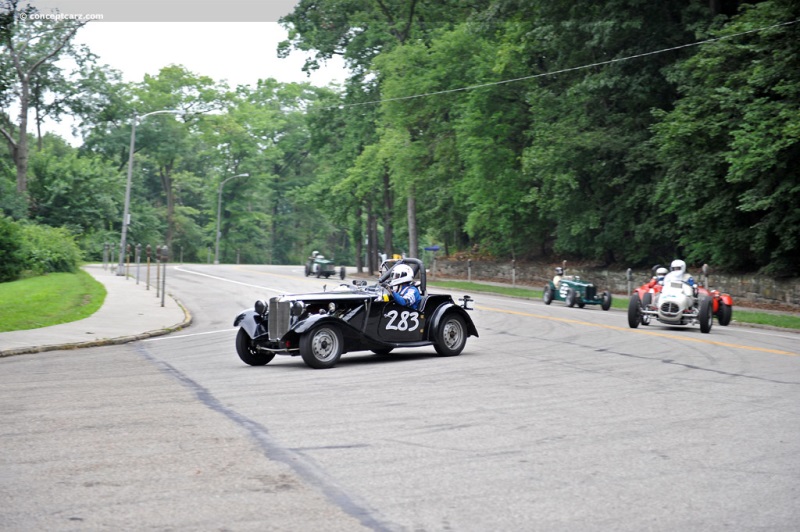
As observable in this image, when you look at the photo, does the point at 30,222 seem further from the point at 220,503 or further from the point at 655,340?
the point at 220,503

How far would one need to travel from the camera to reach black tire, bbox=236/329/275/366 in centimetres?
1457

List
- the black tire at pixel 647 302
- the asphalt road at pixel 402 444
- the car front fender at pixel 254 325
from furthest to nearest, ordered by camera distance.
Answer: the black tire at pixel 647 302 < the car front fender at pixel 254 325 < the asphalt road at pixel 402 444

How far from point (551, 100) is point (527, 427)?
35.7 meters

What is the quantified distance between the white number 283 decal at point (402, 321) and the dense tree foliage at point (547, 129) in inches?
530

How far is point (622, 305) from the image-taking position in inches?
1337

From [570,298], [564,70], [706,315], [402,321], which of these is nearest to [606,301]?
[570,298]

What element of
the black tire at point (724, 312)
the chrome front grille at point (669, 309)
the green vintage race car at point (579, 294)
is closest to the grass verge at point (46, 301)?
the chrome front grille at point (669, 309)

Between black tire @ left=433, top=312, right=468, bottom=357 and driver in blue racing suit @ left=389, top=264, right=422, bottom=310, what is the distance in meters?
0.61

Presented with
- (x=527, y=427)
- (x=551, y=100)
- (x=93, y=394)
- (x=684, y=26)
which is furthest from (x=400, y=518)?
(x=551, y=100)

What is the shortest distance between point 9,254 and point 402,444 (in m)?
31.1

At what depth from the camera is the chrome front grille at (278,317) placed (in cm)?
1405

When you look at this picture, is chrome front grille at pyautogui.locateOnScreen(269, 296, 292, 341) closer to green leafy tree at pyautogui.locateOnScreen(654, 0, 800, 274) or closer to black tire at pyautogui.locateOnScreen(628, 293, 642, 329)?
black tire at pyautogui.locateOnScreen(628, 293, 642, 329)

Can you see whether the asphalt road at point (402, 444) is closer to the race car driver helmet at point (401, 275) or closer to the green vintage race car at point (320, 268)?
the race car driver helmet at point (401, 275)

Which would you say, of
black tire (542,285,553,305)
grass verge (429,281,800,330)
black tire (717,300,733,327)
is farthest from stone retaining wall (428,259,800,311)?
black tire (717,300,733,327)
